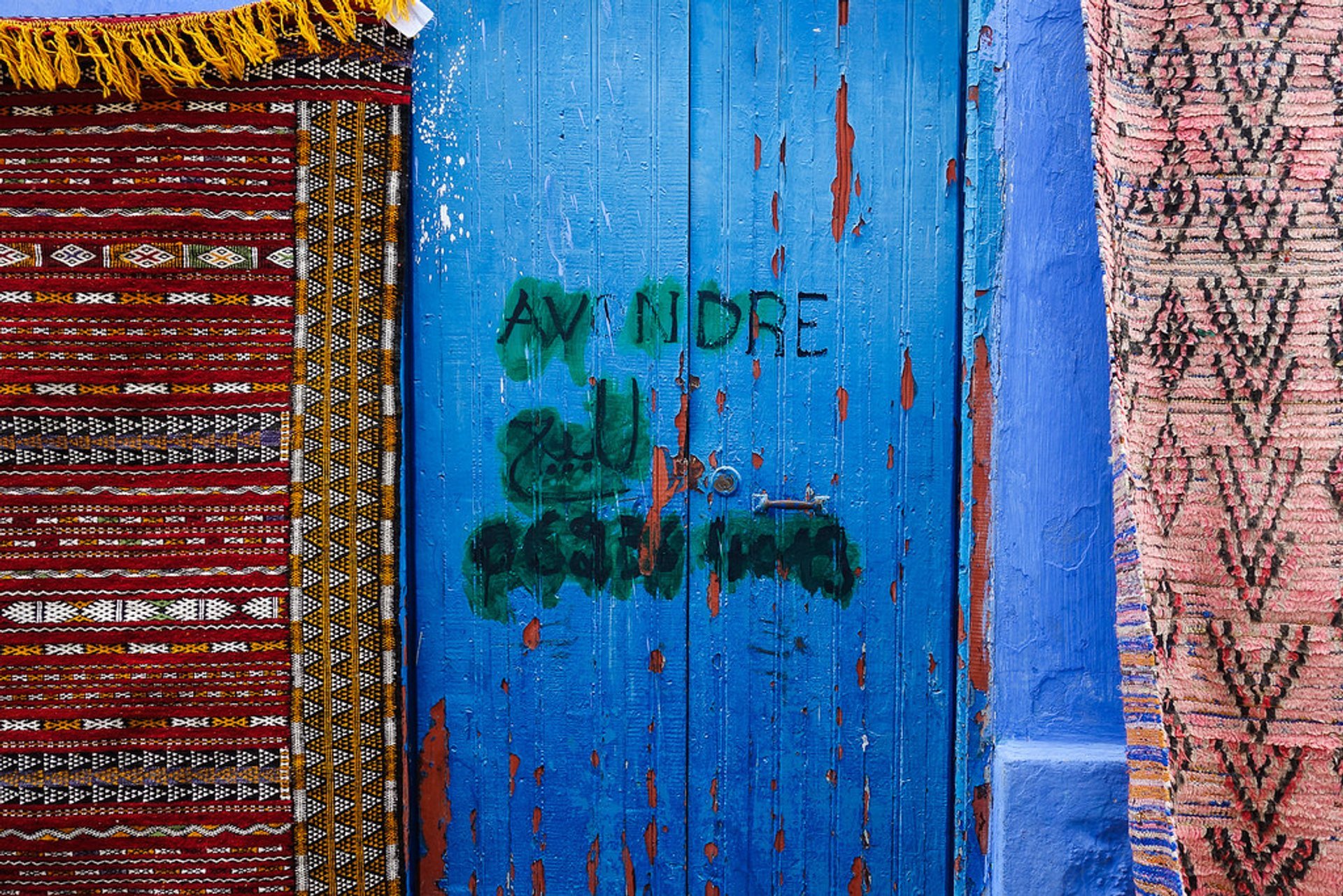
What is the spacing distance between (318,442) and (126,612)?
1.50 ft

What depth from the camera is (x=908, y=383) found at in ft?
5.47

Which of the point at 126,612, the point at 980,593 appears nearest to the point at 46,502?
the point at 126,612

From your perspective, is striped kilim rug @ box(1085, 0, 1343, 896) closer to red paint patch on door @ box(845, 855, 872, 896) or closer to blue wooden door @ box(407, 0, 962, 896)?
blue wooden door @ box(407, 0, 962, 896)

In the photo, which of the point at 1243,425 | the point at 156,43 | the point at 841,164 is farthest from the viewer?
the point at 841,164

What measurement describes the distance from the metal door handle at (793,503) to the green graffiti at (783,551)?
17 millimetres

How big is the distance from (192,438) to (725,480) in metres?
0.98

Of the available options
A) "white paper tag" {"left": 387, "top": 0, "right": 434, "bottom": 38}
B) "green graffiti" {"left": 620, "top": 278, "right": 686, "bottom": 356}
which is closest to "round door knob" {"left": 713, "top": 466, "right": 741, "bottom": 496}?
"green graffiti" {"left": 620, "top": 278, "right": 686, "bottom": 356}

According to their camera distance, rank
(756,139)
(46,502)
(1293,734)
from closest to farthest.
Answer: (1293,734) < (46,502) < (756,139)

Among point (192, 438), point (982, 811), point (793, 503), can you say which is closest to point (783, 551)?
point (793, 503)

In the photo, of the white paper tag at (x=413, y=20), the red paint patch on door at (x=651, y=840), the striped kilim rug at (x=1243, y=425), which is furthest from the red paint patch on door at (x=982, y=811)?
the white paper tag at (x=413, y=20)

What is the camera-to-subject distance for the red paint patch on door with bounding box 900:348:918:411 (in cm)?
167

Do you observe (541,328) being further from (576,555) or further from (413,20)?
(413,20)

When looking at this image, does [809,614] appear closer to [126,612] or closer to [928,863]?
[928,863]

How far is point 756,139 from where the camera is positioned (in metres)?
1.65
